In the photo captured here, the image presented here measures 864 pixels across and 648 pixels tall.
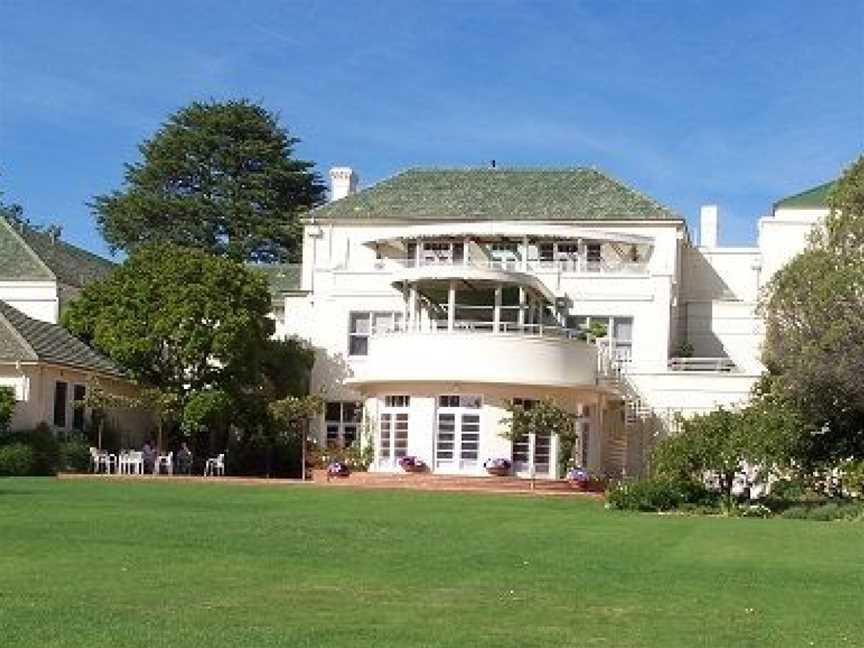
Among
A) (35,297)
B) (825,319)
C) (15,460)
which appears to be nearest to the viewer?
(825,319)

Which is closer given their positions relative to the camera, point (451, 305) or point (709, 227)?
point (451, 305)

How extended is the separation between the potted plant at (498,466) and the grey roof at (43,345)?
12.7 m

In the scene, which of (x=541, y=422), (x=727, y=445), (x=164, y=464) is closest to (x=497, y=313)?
(x=541, y=422)

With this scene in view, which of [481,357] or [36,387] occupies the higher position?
[481,357]

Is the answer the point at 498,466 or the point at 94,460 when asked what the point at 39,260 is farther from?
the point at 498,466

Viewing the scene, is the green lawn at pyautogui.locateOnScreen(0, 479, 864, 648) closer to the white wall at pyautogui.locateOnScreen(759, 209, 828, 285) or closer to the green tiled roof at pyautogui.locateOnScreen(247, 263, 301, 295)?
the white wall at pyautogui.locateOnScreen(759, 209, 828, 285)

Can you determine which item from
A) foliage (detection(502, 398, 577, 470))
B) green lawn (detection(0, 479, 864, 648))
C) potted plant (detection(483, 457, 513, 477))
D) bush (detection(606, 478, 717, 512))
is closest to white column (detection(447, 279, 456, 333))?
foliage (detection(502, 398, 577, 470))

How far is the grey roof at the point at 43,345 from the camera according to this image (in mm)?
44844

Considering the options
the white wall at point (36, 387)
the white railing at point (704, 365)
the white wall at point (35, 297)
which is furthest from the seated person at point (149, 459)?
the white railing at point (704, 365)

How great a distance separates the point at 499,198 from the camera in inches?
2156

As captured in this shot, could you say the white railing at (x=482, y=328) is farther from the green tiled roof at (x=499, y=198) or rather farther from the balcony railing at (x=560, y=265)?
the green tiled roof at (x=499, y=198)

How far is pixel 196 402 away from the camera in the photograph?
4603cm

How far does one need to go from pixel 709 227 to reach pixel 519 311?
1558cm

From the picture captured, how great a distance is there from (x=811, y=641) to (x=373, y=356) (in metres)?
34.3
